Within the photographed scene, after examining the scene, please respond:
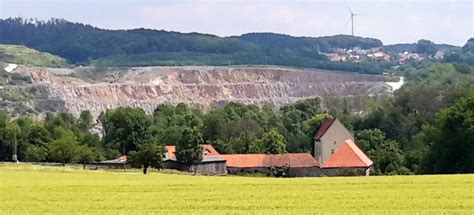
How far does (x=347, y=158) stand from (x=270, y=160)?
1175cm

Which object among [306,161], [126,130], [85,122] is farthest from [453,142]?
[85,122]

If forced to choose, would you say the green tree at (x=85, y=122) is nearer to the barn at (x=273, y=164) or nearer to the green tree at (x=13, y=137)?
the green tree at (x=13, y=137)

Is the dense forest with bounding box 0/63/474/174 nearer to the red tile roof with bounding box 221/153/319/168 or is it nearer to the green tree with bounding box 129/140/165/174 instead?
the green tree with bounding box 129/140/165/174

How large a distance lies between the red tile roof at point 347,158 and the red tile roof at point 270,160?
3.34 metres

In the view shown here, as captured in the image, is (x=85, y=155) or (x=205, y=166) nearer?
(x=205, y=166)

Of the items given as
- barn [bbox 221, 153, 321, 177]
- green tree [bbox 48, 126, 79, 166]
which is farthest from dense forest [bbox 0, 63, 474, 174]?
barn [bbox 221, 153, 321, 177]

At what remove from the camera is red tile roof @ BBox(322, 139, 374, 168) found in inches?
4250

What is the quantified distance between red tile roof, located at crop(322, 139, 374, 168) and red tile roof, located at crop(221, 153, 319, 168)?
11.0ft

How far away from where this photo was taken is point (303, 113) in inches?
7023

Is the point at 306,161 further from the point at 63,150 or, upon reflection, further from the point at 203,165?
the point at 63,150

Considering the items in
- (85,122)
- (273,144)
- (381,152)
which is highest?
(85,122)

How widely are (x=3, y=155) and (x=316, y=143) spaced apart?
3835cm

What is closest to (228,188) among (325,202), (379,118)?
(325,202)

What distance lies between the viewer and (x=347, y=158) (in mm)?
109438
